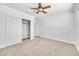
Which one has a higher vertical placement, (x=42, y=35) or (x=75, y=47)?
(x=42, y=35)

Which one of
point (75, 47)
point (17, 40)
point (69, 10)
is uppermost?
point (69, 10)

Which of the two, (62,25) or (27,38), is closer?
(62,25)

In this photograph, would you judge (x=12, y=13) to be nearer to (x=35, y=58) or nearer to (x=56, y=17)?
(x=56, y=17)

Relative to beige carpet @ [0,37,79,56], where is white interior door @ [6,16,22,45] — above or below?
above

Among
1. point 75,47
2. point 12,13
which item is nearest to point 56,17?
point 75,47

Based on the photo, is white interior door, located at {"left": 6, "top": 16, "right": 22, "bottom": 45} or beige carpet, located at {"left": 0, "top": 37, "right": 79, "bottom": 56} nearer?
beige carpet, located at {"left": 0, "top": 37, "right": 79, "bottom": 56}

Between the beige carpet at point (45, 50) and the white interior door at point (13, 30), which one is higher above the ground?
the white interior door at point (13, 30)

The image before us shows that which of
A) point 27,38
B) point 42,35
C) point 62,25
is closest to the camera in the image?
point 62,25

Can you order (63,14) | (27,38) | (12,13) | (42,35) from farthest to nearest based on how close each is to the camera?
(12,13) → (27,38) → (42,35) → (63,14)

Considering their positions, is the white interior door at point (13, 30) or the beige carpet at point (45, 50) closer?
the beige carpet at point (45, 50)

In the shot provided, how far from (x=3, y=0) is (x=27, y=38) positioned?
1.82m

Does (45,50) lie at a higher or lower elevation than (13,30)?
lower

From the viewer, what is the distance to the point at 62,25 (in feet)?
5.82

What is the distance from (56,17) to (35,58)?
114 cm
